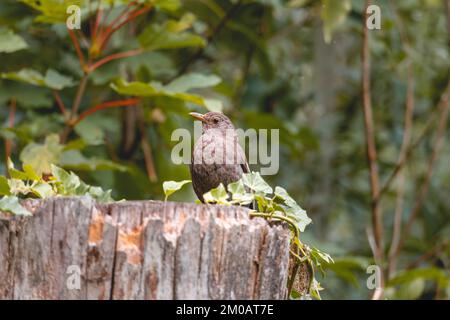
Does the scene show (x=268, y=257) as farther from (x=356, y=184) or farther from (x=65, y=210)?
(x=356, y=184)

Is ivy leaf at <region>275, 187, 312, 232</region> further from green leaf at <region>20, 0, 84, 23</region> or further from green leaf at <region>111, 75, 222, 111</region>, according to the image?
green leaf at <region>20, 0, 84, 23</region>

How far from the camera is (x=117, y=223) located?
2.74m

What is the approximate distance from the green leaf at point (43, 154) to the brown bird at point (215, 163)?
0.93 m

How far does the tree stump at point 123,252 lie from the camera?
2699 mm

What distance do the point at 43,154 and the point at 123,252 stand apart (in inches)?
85.0

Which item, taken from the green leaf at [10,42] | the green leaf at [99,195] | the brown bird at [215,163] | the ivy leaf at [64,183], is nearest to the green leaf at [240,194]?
the green leaf at [99,195]

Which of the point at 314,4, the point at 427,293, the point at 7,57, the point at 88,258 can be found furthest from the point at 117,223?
the point at 427,293

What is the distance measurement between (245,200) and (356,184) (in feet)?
18.5

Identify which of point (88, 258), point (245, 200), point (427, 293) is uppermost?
point (245, 200)

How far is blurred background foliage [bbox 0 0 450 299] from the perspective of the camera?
511 centimetres

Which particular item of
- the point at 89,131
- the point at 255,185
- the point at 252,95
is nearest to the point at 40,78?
the point at 89,131

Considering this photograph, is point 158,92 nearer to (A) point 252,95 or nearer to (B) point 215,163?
(B) point 215,163

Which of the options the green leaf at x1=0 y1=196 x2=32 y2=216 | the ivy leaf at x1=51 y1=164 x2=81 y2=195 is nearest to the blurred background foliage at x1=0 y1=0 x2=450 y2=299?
the ivy leaf at x1=51 y1=164 x2=81 y2=195

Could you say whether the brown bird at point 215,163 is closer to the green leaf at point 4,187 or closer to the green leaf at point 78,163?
the green leaf at point 78,163
